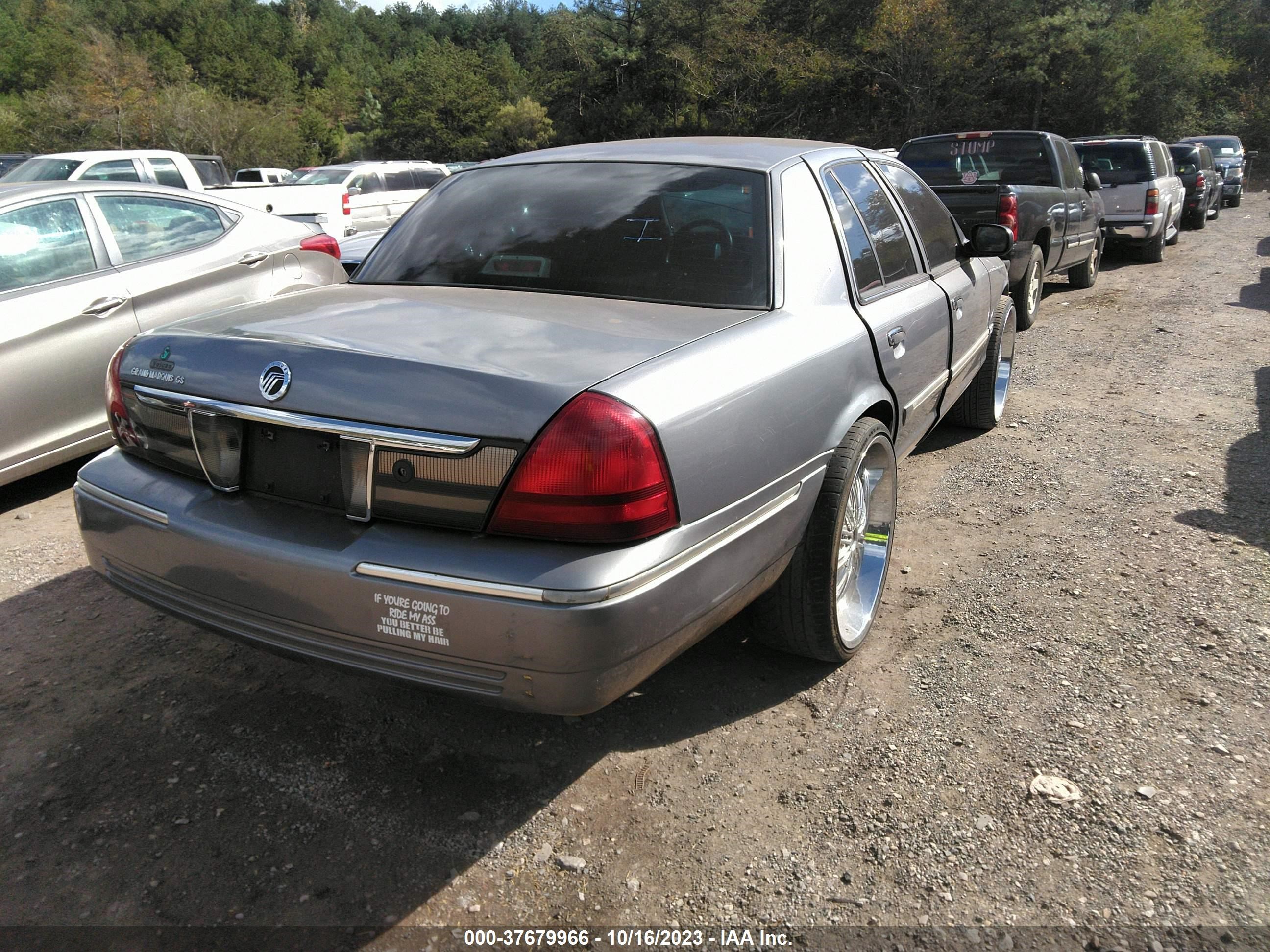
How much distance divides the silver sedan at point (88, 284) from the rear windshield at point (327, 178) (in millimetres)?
11843

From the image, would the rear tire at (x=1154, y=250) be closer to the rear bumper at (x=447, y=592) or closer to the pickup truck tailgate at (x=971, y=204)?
the pickup truck tailgate at (x=971, y=204)

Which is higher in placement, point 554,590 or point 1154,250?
point 554,590

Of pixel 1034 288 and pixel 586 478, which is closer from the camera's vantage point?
pixel 586 478

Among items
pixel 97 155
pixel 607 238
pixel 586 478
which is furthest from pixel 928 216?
pixel 97 155

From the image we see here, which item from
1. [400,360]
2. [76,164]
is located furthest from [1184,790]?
[76,164]

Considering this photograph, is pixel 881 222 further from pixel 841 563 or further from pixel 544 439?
pixel 544 439

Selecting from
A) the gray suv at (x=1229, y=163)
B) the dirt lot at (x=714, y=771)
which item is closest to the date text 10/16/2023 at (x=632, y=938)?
the dirt lot at (x=714, y=771)

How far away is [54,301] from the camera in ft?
15.4

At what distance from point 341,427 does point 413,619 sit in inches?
18.7

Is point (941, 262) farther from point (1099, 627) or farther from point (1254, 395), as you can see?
point (1254, 395)

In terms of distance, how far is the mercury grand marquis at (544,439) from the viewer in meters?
2.06

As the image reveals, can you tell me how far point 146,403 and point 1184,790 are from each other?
3039 mm

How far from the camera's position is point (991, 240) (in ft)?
15.0

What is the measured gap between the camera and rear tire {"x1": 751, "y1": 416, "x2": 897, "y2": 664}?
2834mm
